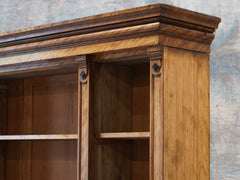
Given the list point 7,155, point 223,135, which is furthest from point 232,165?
point 7,155

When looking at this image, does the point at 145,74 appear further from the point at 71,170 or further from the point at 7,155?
the point at 7,155

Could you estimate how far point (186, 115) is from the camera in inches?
79.0

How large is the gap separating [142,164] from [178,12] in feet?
2.94

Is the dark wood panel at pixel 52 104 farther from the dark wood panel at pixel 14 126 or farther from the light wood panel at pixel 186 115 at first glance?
the light wood panel at pixel 186 115

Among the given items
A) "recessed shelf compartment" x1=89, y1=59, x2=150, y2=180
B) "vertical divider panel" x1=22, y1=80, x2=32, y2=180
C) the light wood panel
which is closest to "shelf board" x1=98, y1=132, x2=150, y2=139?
"recessed shelf compartment" x1=89, y1=59, x2=150, y2=180

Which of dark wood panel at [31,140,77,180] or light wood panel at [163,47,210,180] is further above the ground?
light wood panel at [163,47,210,180]

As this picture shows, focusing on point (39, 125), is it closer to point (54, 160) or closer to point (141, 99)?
point (54, 160)

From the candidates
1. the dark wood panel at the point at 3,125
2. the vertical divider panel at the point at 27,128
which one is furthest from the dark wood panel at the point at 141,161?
the dark wood panel at the point at 3,125

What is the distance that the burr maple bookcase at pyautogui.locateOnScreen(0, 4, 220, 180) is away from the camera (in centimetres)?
194

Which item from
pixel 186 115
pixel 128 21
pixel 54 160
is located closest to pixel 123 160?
pixel 186 115

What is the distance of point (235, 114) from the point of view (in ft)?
7.55

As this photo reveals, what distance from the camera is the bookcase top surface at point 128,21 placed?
75.1 inches

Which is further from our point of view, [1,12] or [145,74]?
[1,12]

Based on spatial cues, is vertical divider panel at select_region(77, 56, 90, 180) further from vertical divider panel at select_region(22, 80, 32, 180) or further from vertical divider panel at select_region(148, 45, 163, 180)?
vertical divider panel at select_region(22, 80, 32, 180)
